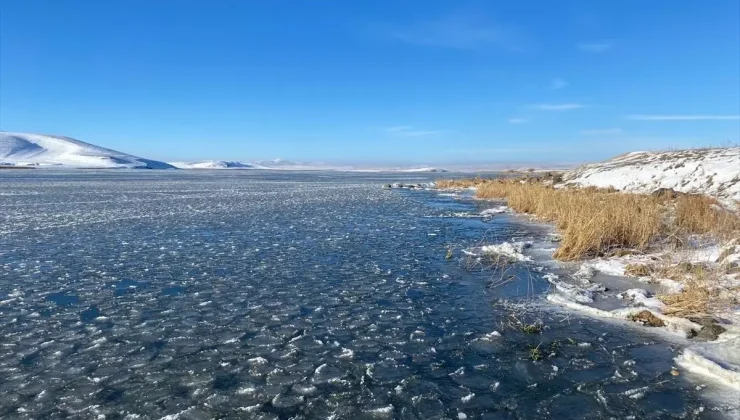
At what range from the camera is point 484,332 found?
6.75 m

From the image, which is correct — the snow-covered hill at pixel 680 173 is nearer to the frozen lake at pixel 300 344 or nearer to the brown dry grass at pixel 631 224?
the brown dry grass at pixel 631 224

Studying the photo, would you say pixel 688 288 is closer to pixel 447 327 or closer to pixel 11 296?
pixel 447 327

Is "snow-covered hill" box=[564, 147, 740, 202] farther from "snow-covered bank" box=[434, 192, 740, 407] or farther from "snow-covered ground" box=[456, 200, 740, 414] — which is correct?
"snow-covered ground" box=[456, 200, 740, 414]

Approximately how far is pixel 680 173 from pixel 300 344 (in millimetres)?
20406

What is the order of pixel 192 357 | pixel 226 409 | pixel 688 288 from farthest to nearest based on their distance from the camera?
1. pixel 688 288
2. pixel 192 357
3. pixel 226 409

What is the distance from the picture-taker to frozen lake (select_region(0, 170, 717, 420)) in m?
4.77

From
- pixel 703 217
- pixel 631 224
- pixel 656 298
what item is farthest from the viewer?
pixel 703 217

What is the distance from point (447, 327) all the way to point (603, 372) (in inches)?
84.8

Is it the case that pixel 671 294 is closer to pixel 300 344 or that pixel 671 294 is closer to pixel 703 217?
pixel 300 344

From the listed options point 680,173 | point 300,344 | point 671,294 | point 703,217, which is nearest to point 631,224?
point 703,217

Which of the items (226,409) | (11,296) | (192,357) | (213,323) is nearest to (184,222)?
(11,296)

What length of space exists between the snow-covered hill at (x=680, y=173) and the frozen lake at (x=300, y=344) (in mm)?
12245

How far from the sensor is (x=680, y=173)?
20547mm

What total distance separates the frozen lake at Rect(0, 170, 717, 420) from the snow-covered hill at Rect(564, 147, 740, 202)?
12.2m
